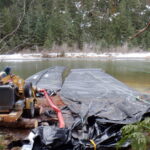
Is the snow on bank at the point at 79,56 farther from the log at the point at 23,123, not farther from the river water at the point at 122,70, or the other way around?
the log at the point at 23,123

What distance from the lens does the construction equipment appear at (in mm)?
3412

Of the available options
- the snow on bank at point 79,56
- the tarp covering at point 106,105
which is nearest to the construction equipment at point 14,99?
the tarp covering at point 106,105

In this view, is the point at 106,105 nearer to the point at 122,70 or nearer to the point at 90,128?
the point at 90,128

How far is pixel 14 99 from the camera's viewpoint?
11.8 feet

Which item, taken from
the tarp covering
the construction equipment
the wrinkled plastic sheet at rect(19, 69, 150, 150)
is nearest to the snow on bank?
the tarp covering

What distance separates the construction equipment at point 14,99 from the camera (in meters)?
3.41

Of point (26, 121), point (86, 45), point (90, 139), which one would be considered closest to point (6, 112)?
point (26, 121)

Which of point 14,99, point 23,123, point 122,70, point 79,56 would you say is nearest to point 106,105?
point 23,123

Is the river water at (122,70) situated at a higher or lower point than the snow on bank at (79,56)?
lower

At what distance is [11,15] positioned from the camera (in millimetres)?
2406

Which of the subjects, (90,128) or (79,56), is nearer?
(90,128)

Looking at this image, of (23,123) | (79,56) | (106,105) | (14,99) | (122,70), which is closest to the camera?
(14,99)

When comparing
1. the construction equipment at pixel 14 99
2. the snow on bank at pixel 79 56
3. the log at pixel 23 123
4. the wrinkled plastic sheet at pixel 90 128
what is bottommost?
the log at pixel 23 123

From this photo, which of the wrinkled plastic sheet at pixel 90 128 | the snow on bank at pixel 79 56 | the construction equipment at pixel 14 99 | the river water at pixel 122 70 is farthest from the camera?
the snow on bank at pixel 79 56
